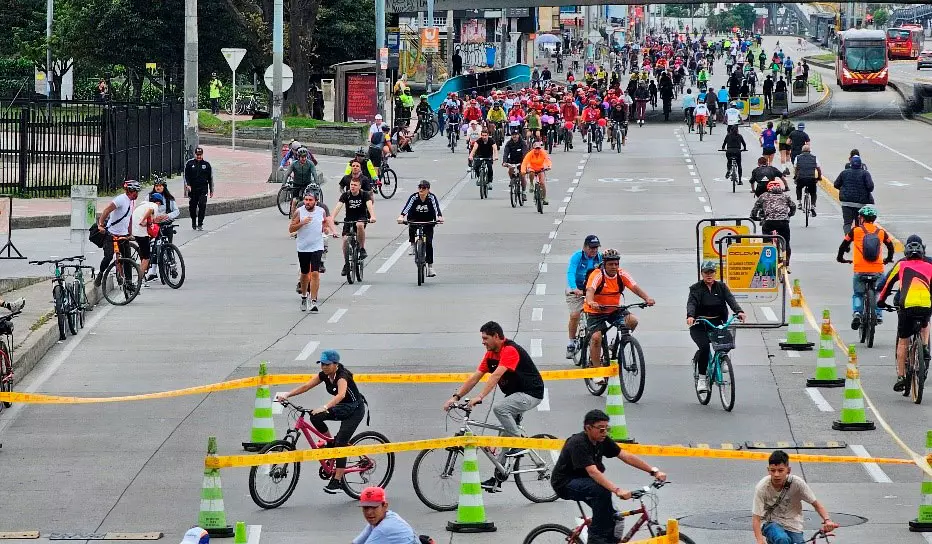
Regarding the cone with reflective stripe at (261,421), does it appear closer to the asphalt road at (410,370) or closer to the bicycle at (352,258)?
the asphalt road at (410,370)

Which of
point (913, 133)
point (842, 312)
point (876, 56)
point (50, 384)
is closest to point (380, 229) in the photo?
point (842, 312)

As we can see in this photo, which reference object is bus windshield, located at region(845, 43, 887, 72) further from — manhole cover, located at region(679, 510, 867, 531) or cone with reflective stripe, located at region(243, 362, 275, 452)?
manhole cover, located at region(679, 510, 867, 531)

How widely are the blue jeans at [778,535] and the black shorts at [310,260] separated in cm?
1298

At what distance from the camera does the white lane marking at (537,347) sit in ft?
64.2

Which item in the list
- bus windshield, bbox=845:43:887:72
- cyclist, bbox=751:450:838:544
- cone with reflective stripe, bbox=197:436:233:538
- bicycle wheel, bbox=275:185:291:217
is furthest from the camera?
bus windshield, bbox=845:43:887:72

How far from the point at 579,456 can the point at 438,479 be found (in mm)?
2328

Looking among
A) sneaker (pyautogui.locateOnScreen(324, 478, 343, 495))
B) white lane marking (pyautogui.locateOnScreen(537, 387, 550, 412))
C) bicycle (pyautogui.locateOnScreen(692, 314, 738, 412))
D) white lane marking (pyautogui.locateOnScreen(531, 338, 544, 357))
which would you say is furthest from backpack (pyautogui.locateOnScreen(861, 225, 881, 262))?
sneaker (pyautogui.locateOnScreen(324, 478, 343, 495))

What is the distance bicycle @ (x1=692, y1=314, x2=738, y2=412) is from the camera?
16438mm

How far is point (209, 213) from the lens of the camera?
37062 millimetres

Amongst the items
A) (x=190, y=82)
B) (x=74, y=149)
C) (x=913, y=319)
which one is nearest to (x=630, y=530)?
(x=913, y=319)

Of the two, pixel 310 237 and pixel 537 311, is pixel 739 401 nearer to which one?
pixel 537 311

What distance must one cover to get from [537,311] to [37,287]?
24.2ft

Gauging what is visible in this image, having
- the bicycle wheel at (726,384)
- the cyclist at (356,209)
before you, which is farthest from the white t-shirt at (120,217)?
the bicycle wheel at (726,384)

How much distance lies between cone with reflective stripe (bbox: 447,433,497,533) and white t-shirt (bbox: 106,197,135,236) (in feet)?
43.1
